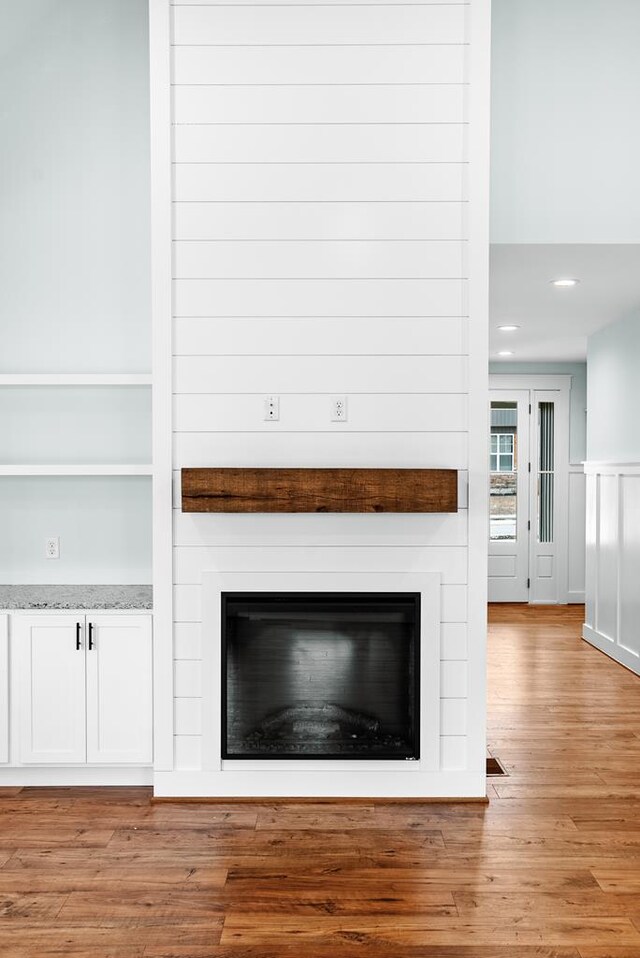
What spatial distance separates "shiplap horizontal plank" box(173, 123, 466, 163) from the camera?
2951mm

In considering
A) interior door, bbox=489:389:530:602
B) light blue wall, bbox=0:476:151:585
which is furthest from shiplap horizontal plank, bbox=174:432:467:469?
interior door, bbox=489:389:530:602

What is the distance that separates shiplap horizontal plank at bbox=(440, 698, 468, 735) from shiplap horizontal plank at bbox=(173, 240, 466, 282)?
170 cm

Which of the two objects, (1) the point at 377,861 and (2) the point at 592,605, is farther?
(2) the point at 592,605

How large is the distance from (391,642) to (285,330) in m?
1.33

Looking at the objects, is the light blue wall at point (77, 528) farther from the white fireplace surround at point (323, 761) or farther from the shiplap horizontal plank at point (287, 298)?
the shiplap horizontal plank at point (287, 298)

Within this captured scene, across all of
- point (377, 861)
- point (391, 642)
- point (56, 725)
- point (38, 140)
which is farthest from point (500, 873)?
point (38, 140)

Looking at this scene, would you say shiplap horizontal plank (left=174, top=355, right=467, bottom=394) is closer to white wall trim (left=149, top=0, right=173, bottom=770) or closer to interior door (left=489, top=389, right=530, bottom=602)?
white wall trim (left=149, top=0, right=173, bottom=770)

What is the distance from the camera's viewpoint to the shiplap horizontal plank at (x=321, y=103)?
2.94 metres

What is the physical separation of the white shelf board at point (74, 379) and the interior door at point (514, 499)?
5.36 m

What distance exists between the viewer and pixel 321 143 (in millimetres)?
2963

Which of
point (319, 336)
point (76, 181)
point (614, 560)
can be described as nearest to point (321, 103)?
point (319, 336)

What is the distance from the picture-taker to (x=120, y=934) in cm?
214

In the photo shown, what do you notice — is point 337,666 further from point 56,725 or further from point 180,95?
point 180,95


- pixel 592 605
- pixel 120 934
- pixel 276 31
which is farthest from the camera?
pixel 592 605
